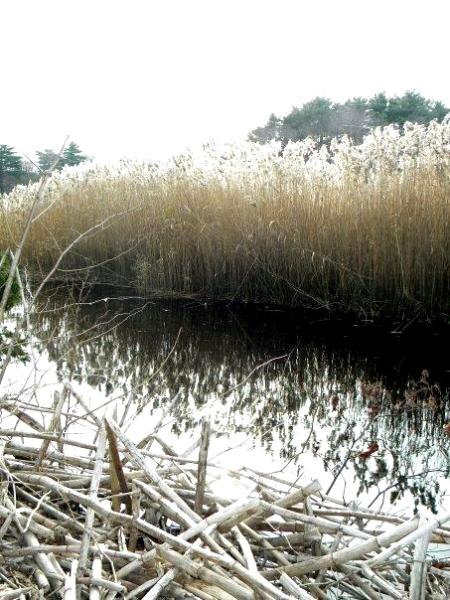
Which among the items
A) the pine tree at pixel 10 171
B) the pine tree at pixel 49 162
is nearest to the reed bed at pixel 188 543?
the pine tree at pixel 49 162

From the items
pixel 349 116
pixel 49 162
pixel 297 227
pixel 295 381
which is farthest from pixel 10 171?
pixel 49 162

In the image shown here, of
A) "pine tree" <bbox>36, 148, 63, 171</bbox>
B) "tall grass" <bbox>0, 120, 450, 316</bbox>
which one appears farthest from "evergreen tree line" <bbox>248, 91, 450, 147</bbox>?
"tall grass" <bbox>0, 120, 450, 316</bbox>

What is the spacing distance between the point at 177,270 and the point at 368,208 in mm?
2176

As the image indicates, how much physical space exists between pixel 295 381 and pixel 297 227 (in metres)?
2.53

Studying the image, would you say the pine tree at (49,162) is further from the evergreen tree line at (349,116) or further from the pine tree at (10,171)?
the evergreen tree line at (349,116)

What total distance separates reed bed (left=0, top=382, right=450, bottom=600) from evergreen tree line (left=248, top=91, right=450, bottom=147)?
21836mm

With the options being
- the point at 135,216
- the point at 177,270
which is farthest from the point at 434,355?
the point at 135,216

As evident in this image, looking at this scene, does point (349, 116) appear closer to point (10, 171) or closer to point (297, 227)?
point (10, 171)

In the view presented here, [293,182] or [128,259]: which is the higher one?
[293,182]

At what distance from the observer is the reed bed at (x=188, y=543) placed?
1.64 metres

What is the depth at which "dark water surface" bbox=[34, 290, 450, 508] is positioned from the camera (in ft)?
10.2

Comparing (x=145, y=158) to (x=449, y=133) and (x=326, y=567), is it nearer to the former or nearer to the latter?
(x=449, y=133)

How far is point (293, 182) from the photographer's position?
7.03 m

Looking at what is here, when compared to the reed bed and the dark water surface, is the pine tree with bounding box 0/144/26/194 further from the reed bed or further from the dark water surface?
the reed bed
